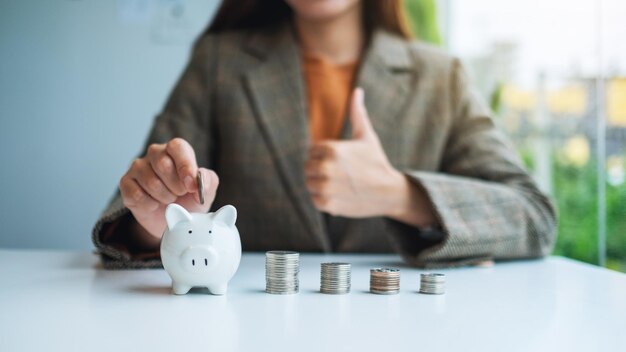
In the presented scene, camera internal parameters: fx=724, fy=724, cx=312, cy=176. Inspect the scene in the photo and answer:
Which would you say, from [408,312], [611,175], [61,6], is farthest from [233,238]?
[611,175]

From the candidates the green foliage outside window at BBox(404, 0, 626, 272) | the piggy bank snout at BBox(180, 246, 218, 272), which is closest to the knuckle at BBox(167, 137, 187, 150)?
the piggy bank snout at BBox(180, 246, 218, 272)

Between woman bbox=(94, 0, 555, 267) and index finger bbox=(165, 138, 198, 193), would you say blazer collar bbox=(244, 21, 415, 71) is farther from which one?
index finger bbox=(165, 138, 198, 193)

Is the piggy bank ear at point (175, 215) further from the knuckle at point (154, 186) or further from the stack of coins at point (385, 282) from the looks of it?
the stack of coins at point (385, 282)

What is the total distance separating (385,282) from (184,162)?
236 millimetres

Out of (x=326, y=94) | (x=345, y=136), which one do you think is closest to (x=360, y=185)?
(x=345, y=136)

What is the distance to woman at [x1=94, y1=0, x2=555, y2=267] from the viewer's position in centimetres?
103

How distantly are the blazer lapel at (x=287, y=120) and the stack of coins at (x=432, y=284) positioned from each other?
492mm

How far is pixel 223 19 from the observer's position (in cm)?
139

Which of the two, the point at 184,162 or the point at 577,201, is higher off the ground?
the point at 184,162

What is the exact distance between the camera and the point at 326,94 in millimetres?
1346

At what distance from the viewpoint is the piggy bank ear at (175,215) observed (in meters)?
0.68

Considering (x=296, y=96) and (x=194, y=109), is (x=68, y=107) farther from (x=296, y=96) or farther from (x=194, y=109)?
(x=296, y=96)

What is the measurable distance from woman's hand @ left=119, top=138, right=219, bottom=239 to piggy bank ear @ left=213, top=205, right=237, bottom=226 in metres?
0.05

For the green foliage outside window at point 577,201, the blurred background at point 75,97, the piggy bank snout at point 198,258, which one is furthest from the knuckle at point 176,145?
the green foliage outside window at point 577,201
